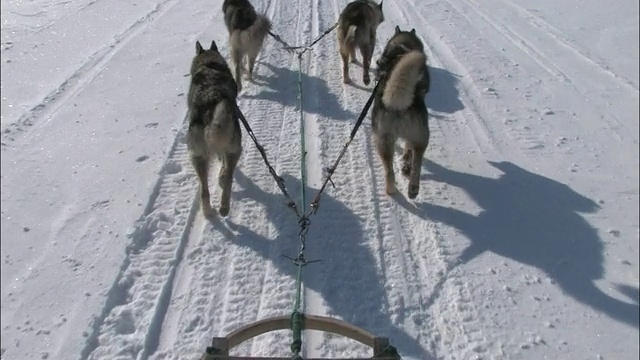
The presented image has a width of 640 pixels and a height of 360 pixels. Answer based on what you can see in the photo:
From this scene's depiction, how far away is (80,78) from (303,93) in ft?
9.44

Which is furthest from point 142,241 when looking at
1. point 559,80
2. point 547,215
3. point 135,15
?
point 135,15

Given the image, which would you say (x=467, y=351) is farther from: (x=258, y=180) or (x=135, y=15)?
(x=135, y=15)

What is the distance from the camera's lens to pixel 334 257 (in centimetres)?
402

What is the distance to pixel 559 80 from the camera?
6.41 meters

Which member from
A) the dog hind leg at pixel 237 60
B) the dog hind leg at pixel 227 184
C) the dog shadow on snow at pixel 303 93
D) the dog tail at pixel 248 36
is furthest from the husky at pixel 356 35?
the dog hind leg at pixel 227 184

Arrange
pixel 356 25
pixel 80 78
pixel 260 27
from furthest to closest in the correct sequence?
pixel 260 27
pixel 356 25
pixel 80 78

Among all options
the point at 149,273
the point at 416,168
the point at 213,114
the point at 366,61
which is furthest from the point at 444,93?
the point at 149,273

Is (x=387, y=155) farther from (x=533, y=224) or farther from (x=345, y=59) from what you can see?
(x=345, y=59)

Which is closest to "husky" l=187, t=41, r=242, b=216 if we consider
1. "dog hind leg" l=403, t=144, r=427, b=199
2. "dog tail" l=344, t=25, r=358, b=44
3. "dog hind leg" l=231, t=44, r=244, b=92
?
"dog hind leg" l=403, t=144, r=427, b=199

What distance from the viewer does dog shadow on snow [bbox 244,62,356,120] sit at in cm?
643

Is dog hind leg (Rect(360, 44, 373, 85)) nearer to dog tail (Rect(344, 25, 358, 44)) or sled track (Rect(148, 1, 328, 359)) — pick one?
dog tail (Rect(344, 25, 358, 44))

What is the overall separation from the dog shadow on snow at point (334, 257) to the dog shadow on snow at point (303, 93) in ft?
5.67

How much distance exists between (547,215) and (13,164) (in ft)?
15.0

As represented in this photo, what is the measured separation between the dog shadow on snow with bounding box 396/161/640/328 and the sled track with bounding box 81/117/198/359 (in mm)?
1883
